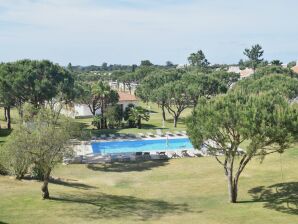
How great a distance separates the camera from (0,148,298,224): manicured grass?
2775cm

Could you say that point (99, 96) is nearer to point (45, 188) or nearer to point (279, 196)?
point (45, 188)

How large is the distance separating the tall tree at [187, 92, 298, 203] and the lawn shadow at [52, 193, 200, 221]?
520 centimetres

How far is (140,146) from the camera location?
195ft

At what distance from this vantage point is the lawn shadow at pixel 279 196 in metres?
30.3

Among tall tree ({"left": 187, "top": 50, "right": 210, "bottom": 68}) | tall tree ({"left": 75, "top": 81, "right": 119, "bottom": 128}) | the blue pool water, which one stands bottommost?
the blue pool water

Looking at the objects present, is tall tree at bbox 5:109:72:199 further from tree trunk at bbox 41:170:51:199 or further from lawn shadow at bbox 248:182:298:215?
lawn shadow at bbox 248:182:298:215

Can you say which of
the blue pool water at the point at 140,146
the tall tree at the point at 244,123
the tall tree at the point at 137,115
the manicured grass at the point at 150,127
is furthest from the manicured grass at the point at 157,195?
the tall tree at the point at 137,115

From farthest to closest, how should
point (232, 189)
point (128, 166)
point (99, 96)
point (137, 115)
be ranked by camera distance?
1. point (99, 96)
2. point (137, 115)
3. point (128, 166)
4. point (232, 189)

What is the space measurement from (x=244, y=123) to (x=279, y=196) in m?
8.03

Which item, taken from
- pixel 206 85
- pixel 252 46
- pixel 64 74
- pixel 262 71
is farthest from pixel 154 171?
pixel 252 46

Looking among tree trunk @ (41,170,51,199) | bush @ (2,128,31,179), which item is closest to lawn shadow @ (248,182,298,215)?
tree trunk @ (41,170,51,199)

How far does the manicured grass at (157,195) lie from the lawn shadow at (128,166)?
0.11 m

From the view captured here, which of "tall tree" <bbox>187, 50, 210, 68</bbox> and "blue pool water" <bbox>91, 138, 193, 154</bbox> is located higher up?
"tall tree" <bbox>187, 50, 210, 68</bbox>

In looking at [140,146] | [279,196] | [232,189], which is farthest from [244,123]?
[140,146]
